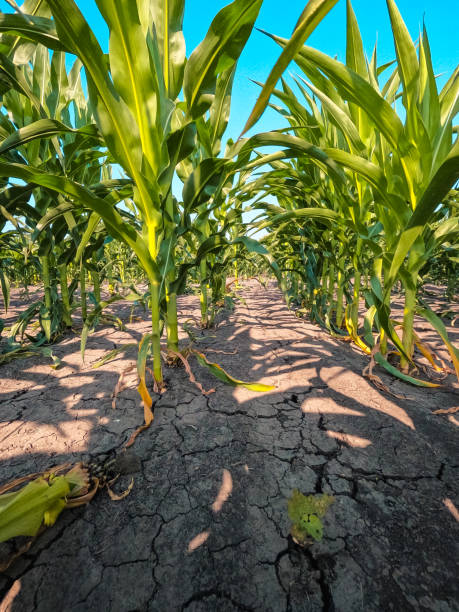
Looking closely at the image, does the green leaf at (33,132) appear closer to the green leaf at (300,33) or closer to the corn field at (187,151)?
the corn field at (187,151)

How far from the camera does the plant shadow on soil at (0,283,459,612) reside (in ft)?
1.49

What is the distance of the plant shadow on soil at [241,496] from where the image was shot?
45 centimetres

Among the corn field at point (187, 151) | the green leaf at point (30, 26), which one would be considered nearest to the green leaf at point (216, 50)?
the corn field at point (187, 151)

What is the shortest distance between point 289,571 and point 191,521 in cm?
22

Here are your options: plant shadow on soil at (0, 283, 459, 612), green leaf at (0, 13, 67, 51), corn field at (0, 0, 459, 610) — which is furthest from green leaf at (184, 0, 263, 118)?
plant shadow on soil at (0, 283, 459, 612)

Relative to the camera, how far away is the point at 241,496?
63 cm

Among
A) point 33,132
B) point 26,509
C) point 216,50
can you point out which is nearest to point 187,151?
point 216,50

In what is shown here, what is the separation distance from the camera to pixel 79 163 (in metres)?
1.38

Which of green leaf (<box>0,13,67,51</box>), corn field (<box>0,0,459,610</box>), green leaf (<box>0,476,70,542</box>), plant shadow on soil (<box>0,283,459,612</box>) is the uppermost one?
green leaf (<box>0,13,67,51</box>)

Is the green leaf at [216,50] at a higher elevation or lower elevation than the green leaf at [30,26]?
lower

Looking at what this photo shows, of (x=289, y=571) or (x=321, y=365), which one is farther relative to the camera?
(x=321, y=365)

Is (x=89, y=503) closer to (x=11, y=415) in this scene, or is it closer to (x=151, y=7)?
(x=11, y=415)

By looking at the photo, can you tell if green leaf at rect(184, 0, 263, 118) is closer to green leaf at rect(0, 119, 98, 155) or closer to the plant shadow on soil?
green leaf at rect(0, 119, 98, 155)

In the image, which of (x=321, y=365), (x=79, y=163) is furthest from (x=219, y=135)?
(x=321, y=365)
